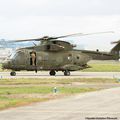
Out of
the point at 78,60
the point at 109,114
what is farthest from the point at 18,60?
the point at 109,114

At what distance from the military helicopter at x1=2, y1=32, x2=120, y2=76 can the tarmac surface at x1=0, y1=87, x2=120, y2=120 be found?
28834mm

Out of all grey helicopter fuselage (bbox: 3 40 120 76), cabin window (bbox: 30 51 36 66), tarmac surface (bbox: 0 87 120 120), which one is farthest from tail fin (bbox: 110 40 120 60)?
tarmac surface (bbox: 0 87 120 120)

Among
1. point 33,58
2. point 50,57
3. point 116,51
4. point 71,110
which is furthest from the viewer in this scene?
point 116,51

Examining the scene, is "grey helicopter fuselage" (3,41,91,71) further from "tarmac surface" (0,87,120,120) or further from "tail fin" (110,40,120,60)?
"tarmac surface" (0,87,120,120)

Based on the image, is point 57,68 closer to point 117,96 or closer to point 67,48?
point 67,48

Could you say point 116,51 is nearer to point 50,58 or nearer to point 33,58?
point 50,58

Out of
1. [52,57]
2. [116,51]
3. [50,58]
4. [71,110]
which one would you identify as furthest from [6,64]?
[71,110]

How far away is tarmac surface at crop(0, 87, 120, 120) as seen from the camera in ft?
61.9

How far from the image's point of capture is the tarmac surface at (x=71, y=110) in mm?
18859

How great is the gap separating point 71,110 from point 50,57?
119 feet

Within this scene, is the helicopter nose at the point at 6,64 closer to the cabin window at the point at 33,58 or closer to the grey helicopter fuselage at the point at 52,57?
the grey helicopter fuselage at the point at 52,57

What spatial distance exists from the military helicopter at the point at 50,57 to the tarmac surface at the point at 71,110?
2883 centimetres

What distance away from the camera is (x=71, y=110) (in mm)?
21328

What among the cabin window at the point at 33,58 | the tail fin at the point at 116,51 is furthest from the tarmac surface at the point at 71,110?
the tail fin at the point at 116,51
